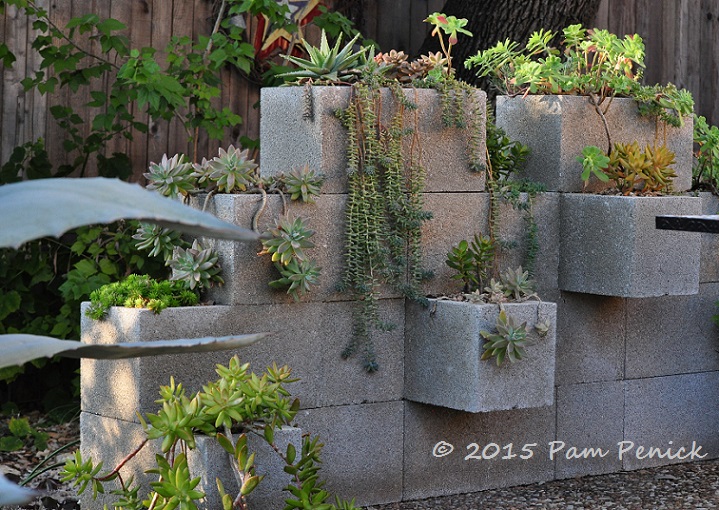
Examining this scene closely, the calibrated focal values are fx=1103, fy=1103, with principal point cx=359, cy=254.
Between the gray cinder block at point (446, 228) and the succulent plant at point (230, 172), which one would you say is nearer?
the succulent plant at point (230, 172)

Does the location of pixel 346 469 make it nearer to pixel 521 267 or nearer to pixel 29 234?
pixel 521 267

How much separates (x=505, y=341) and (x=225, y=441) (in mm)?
1097

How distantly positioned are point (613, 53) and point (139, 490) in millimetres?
2597

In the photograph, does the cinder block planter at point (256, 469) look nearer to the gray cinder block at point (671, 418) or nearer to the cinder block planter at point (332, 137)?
the cinder block planter at point (332, 137)

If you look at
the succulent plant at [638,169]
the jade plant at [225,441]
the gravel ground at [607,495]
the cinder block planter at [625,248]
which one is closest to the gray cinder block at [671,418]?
the gravel ground at [607,495]

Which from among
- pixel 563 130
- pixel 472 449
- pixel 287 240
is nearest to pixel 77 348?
pixel 287 240

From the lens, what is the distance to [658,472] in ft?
15.7

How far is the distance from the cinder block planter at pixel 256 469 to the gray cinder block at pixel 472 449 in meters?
0.84

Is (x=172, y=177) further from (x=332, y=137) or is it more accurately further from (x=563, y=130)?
(x=563, y=130)

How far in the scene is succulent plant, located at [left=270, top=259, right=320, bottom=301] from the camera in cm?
374

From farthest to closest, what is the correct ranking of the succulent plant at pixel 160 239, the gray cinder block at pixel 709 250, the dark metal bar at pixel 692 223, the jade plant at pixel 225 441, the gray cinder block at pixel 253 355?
the gray cinder block at pixel 709 250 < the succulent plant at pixel 160 239 < the gray cinder block at pixel 253 355 < the jade plant at pixel 225 441 < the dark metal bar at pixel 692 223

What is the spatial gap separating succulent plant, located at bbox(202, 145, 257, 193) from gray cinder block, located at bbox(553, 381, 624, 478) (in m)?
1.62

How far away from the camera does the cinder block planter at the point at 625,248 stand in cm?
424

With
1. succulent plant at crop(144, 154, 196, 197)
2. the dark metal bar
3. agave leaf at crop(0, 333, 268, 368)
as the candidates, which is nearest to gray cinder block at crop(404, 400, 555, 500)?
succulent plant at crop(144, 154, 196, 197)
